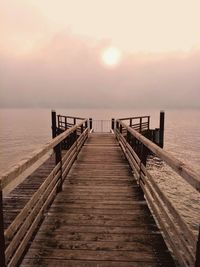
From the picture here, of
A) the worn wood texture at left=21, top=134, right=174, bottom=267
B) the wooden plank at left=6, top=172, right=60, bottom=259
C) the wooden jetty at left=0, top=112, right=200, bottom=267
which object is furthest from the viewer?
the worn wood texture at left=21, top=134, right=174, bottom=267

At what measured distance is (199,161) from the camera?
32969mm

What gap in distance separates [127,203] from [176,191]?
14.7 metres

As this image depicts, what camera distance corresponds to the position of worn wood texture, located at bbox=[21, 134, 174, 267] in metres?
3.16

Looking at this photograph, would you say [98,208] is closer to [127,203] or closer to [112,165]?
[127,203]

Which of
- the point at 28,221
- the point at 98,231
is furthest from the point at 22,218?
the point at 98,231

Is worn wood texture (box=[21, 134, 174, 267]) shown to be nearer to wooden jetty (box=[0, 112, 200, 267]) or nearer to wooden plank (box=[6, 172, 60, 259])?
wooden jetty (box=[0, 112, 200, 267])

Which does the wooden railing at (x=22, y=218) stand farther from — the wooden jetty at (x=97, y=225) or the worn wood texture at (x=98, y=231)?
the worn wood texture at (x=98, y=231)

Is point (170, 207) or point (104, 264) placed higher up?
point (170, 207)

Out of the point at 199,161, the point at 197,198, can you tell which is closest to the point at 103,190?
the point at 197,198

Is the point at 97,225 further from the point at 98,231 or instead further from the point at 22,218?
the point at 22,218

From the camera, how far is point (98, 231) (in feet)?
12.6

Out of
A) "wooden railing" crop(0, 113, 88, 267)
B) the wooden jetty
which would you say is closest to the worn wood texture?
the wooden jetty

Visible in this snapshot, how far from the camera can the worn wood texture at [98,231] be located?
3.16 meters

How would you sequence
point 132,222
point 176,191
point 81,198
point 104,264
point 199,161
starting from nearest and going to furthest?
point 104,264, point 132,222, point 81,198, point 176,191, point 199,161
